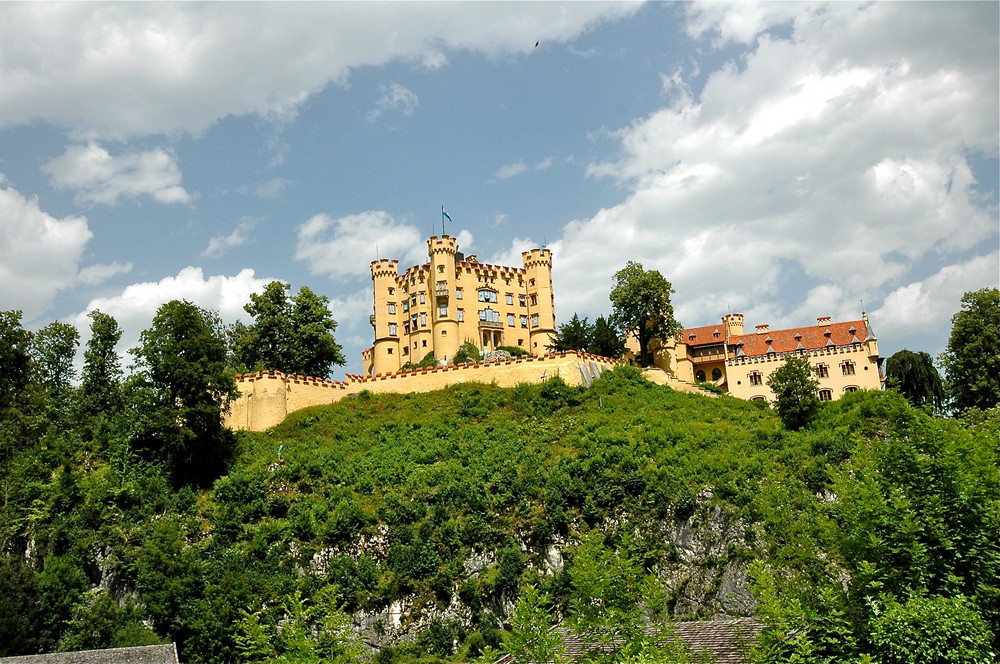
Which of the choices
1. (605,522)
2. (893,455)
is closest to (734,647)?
(893,455)

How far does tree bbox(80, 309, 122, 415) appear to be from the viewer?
2547 inches

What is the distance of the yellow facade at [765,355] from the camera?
78.2 meters

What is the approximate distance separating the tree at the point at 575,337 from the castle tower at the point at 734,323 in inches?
697

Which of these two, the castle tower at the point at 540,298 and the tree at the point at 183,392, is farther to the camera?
the castle tower at the point at 540,298

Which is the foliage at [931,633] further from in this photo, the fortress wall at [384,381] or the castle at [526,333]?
the castle at [526,333]

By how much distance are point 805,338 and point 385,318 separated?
1560 inches

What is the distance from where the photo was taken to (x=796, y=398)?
49250 mm

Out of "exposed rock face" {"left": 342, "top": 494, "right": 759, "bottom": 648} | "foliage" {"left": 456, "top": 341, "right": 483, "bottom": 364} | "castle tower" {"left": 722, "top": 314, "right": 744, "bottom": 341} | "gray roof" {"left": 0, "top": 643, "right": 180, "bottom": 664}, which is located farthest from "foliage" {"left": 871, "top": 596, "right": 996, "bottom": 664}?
"castle tower" {"left": 722, "top": 314, "right": 744, "bottom": 341}

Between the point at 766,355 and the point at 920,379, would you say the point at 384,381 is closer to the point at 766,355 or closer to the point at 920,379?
the point at 766,355

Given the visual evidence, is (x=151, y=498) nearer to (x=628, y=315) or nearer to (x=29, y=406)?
(x=29, y=406)

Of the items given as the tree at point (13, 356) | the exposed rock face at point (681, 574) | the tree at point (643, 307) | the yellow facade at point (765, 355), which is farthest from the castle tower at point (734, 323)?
the tree at point (13, 356)

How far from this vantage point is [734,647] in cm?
2317

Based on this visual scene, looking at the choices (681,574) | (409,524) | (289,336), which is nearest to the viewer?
(681,574)

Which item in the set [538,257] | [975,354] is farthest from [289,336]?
[975,354]
